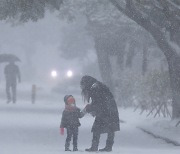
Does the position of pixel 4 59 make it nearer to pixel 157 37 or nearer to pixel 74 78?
pixel 157 37

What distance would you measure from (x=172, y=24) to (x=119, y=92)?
11.8 meters

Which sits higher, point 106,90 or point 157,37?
point 157,37

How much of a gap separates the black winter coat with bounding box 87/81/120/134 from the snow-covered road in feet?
1.87

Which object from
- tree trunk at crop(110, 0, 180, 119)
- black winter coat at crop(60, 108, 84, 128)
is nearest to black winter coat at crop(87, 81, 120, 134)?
black winter coat at crop(60, 108, 84, 128)

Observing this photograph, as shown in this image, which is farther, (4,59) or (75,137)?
(4,59)

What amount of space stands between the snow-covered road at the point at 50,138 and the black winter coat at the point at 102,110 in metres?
0.57

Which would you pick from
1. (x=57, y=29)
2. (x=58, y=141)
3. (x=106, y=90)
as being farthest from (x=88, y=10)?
(x=57, y=29)

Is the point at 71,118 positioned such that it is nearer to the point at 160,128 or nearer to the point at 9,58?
the point at 160,128

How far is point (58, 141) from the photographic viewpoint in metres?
16.5

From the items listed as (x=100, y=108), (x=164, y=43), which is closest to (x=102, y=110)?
(x=100, y=108)

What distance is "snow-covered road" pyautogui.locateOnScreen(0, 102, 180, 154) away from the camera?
45.5 feet

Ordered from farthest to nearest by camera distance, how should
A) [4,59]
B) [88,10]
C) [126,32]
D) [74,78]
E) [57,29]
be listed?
1. [57,29]
2. [74,78]
3. [4,59]
4. [126,32]
5. [88,10]

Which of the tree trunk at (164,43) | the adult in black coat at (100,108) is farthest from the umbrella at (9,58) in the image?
the adult in black coat at (100,108)

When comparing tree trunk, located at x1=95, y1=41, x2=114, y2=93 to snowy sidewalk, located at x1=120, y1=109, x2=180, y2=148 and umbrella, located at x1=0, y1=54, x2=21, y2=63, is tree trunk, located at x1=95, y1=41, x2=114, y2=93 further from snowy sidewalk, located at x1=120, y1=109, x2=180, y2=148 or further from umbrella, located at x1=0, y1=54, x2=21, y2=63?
snowy sidewalk, located at x1=120, y1=109, x2=180, y2=148
